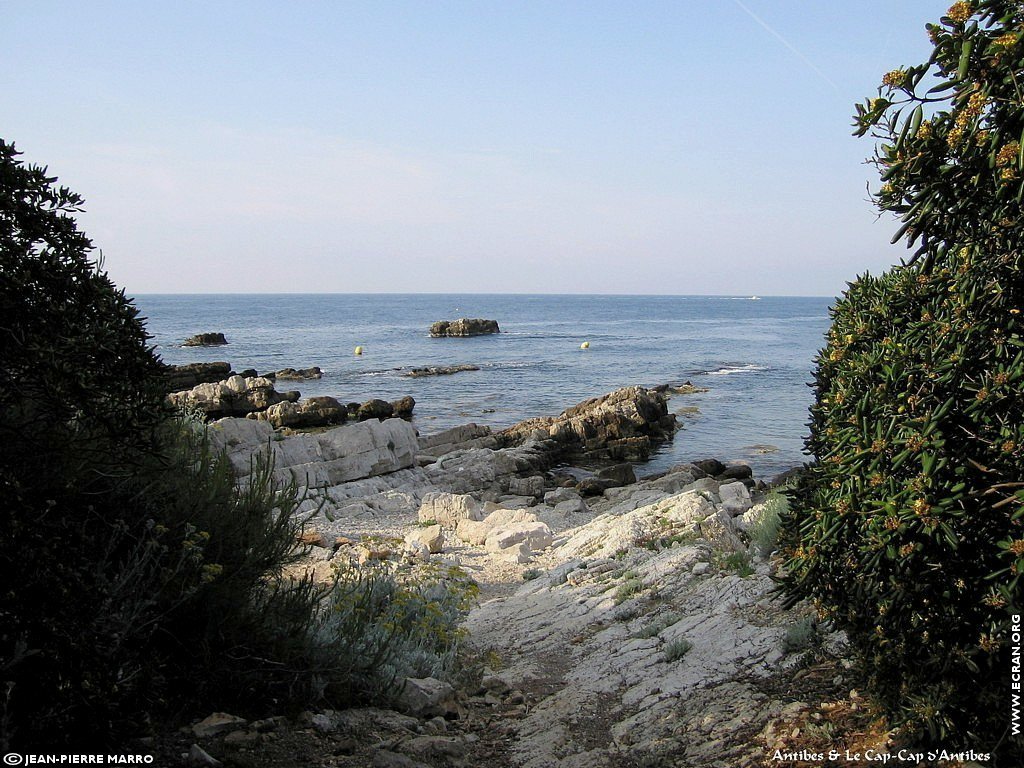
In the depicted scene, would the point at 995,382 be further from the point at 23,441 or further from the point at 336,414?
the point at 336,414

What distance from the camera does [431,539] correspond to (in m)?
11.8

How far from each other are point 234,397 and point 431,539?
2387 centimetres

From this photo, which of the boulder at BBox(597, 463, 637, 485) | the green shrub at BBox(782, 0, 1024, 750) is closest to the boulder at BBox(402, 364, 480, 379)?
the boulder at BBox(597, 463, 637, 485)

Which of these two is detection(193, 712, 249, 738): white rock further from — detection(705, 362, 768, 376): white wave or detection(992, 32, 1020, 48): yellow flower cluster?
detection(705, 362, 768, 376): white wave

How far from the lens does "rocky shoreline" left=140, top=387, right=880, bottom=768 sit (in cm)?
453

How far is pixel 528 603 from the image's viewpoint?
8719 millimetres

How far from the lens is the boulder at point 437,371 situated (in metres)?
48.0

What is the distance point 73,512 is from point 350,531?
31.2 ft

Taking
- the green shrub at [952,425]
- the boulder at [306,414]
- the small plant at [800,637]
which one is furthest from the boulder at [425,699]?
the boulder at [306,414]

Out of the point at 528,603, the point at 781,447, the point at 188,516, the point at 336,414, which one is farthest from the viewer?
the point at 336,414

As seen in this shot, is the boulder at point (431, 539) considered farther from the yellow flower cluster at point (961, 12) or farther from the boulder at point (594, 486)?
the yellow flower cluster at point (961, 12)

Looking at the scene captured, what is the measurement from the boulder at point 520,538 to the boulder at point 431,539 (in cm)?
74

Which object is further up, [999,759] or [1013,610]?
[1013,610]

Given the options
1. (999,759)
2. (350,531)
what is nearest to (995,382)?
(999,759)
